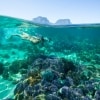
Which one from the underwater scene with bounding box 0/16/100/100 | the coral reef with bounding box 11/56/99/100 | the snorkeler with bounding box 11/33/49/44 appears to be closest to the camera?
the coral reef with bounding box 11/56/99/100

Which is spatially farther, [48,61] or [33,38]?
[33,38]

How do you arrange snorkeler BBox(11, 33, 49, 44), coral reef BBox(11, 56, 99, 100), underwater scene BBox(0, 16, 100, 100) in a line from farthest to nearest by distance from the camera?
snorkeler BBox(11, 33, 49, 44)
underwater scene BBox(0, 16, 100, 100)
coral reef BBox(11, 56, 99, 100)

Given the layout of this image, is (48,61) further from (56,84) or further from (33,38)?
(33,38)

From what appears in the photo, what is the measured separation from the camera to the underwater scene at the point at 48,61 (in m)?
8.03

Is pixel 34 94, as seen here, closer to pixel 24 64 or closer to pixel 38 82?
pixel 38 82

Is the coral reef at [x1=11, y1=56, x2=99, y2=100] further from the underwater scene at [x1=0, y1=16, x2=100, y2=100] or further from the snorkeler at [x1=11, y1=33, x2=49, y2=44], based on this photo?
the snorkeler at [x1=11, y1=33, x2=49, y2=44]

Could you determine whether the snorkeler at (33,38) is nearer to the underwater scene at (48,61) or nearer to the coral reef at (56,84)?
the underwater scene at (48,61)

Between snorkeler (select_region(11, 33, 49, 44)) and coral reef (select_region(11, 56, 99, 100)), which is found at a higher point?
snorkeler (select_region(11, 33, 49, 44))

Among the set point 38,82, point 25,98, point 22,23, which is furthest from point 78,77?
point 22,23

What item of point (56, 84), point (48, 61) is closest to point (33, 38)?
point (48, 61)

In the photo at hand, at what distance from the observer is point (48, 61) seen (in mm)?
9602

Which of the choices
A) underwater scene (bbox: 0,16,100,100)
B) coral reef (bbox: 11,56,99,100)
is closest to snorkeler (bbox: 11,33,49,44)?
underwater scene (bbox: 0,16,100,100)

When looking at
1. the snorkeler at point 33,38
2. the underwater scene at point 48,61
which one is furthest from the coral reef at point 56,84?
the snorkeler at point 33,38

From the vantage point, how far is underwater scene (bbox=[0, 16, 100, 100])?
316 inches
